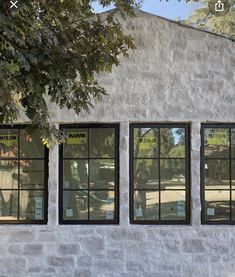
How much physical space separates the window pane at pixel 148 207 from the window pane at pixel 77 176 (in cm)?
74

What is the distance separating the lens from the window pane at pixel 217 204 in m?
6.75

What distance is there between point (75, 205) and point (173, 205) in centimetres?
132

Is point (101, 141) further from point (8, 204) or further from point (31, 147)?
point (8, 204)

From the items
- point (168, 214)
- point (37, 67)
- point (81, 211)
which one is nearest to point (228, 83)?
point (168, 214)

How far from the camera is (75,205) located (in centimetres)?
681

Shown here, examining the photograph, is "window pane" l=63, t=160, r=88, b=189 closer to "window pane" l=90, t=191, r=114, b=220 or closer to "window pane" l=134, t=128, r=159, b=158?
"window pane" l=90, t=191, r=114, b=220

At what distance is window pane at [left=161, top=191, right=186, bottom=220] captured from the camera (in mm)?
6758

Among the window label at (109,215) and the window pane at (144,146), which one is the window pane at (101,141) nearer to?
the window pane at (144,146)

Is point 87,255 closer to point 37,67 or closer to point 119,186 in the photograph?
point 119,186

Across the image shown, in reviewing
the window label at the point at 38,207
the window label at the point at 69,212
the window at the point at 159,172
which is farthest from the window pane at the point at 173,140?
the window label at the point at 38,207

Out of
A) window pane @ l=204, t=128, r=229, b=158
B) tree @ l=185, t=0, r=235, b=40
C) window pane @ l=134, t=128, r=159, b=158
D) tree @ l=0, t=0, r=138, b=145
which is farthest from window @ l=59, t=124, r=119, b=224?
tree @ l=185, t=0, r=235, b=40

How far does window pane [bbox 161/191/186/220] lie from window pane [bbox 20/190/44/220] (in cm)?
166

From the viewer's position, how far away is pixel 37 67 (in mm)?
4539

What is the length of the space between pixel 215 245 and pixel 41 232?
7.55ft
